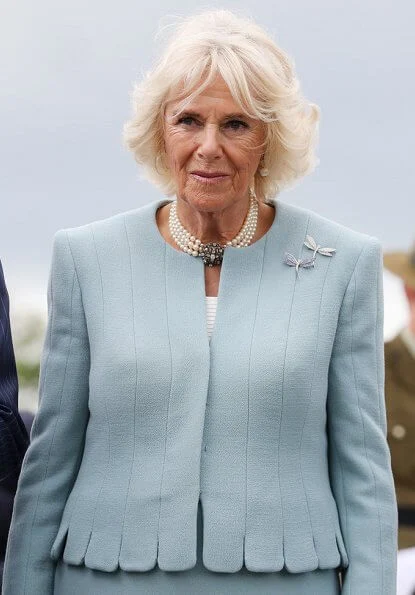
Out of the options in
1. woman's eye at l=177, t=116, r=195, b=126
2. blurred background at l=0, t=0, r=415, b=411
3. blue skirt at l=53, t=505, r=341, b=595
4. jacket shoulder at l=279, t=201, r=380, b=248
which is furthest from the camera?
blurred background at l=0, t=0, r=415, b=411

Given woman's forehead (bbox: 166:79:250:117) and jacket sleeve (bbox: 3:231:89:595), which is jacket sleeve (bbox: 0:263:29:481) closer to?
jacket sleeve (bbox: 3:231:89:595)

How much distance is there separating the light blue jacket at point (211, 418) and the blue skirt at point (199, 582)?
0.10 ft

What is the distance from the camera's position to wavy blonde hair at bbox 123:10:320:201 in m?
2.49

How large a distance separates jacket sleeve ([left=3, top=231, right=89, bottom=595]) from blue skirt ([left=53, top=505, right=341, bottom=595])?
0.47 ft

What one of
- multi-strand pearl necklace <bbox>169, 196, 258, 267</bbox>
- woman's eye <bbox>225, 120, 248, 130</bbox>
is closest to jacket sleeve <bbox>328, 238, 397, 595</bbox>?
multi-strand pearl necklace <bbox>169, 196, 258, 267</bbox>

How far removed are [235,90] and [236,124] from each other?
0.08 metres

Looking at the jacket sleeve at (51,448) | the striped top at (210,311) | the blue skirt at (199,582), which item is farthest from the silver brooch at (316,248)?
the blue skirt at (199,582)

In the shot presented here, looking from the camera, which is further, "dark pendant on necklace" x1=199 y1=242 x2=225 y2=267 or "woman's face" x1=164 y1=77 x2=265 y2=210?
"dark pendant on necklace" x1=199 y1=242 x2=225 y2=267

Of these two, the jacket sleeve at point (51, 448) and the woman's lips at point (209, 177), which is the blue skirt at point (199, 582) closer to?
the jacket sleeve at point (51, 448)

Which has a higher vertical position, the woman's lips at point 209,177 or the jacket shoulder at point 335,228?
the woman's lips at point 209,177

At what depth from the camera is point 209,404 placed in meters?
2.46

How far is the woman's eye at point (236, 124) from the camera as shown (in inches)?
→ 98.8

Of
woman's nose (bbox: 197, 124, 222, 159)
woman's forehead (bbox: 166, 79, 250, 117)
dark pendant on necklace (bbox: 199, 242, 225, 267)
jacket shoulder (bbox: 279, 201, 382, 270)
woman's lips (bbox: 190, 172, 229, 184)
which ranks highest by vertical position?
woman's forehead (bbox: 166, 79, 250, 117)

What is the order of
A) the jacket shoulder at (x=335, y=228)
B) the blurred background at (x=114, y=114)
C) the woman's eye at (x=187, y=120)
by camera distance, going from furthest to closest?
the blurred background at (x=114, y=114)
the jacket shoulder at (x=335, y=228)
the woman's eye at (x=187, y=120)
